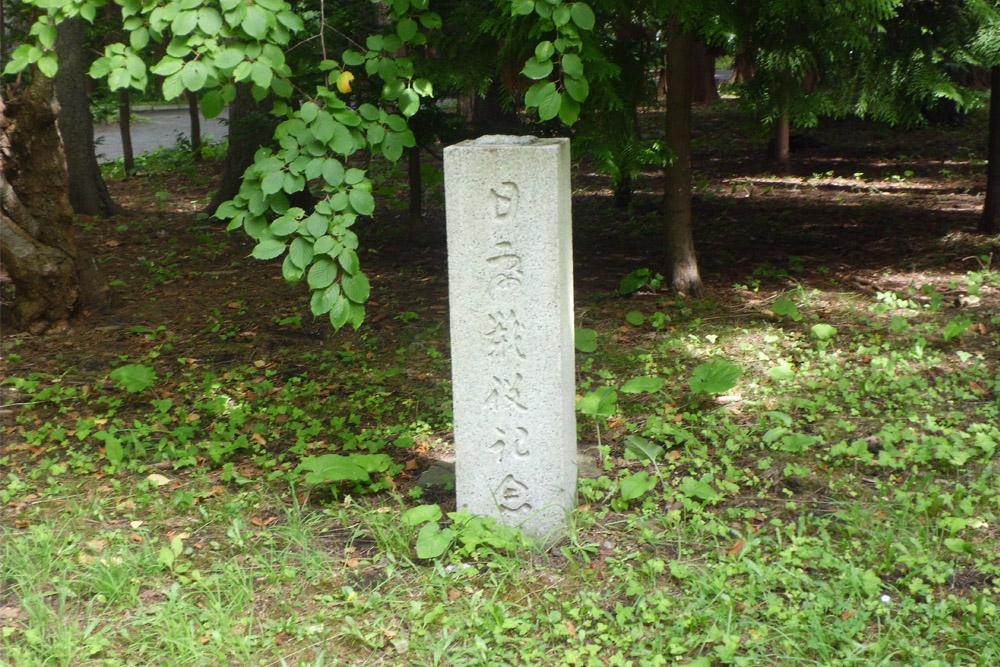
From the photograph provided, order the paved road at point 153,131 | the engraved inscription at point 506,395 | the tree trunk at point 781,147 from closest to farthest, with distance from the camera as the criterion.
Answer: the engraved inscription at point 506,395 → the tree trunk at point 781,147 → the paved road at point 153,131

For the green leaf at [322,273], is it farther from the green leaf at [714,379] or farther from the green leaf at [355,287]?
the green leaf at [714,379]

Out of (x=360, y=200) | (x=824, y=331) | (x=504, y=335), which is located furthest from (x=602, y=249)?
(x=360, y=200)

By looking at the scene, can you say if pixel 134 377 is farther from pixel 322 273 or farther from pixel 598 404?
pixel 598 404

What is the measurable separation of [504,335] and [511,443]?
1.48ft

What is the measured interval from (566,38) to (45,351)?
4414 mm

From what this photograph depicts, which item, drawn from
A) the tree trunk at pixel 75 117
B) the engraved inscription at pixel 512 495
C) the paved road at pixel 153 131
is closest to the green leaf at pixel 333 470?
the engraved inscription at pixel 512 495

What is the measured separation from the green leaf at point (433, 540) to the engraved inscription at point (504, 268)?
0.96 metres

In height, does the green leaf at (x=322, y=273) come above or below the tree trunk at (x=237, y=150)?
below

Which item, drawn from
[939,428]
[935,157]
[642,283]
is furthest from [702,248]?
[935,157]

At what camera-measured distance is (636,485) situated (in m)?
3.82

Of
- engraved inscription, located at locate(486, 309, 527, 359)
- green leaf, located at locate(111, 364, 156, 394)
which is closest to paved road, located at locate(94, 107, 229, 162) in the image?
green leaf, located at locate(111, 364, 156, 394)

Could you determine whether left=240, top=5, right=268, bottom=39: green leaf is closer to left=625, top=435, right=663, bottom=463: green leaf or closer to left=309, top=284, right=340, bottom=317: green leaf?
left=309, top=284, right=340, bottom=317: green leaf

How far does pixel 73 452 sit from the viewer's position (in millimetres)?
4617

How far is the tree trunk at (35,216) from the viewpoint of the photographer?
6102 mm
